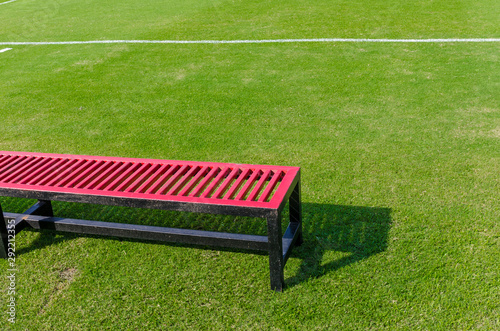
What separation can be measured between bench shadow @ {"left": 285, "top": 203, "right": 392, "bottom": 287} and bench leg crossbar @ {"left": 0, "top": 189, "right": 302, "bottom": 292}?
15 cm

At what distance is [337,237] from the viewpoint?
384 cm

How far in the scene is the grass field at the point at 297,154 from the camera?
10.6ft

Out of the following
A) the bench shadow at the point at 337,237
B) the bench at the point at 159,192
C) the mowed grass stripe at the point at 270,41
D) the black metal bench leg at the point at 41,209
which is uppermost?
the bench at the point at 159,192

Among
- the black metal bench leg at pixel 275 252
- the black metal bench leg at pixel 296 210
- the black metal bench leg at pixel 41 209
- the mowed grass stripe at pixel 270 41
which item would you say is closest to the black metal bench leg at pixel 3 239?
the black metal bench leg at pixel 41 209

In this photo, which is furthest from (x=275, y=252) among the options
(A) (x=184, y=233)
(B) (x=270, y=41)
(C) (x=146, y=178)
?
(B) (x=270, y=41)

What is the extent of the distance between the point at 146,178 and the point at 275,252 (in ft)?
3.73

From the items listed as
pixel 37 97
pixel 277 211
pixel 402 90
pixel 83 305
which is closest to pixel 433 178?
pixel 277 211

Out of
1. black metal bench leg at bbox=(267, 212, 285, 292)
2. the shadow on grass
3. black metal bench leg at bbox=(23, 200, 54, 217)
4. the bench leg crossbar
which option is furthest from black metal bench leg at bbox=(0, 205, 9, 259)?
black metal bench leg at bbox=(267, 212, 285, 292)

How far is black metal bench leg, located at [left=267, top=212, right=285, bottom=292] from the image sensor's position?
3080 mm

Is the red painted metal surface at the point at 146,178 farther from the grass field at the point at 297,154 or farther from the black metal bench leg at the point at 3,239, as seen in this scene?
the grass field at the point at 297,154

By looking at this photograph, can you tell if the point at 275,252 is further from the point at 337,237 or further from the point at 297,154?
the point at 297,154

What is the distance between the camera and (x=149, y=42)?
10.7 m

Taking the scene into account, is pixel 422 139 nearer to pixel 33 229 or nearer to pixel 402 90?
pixel 402 90

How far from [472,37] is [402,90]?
3485mm
